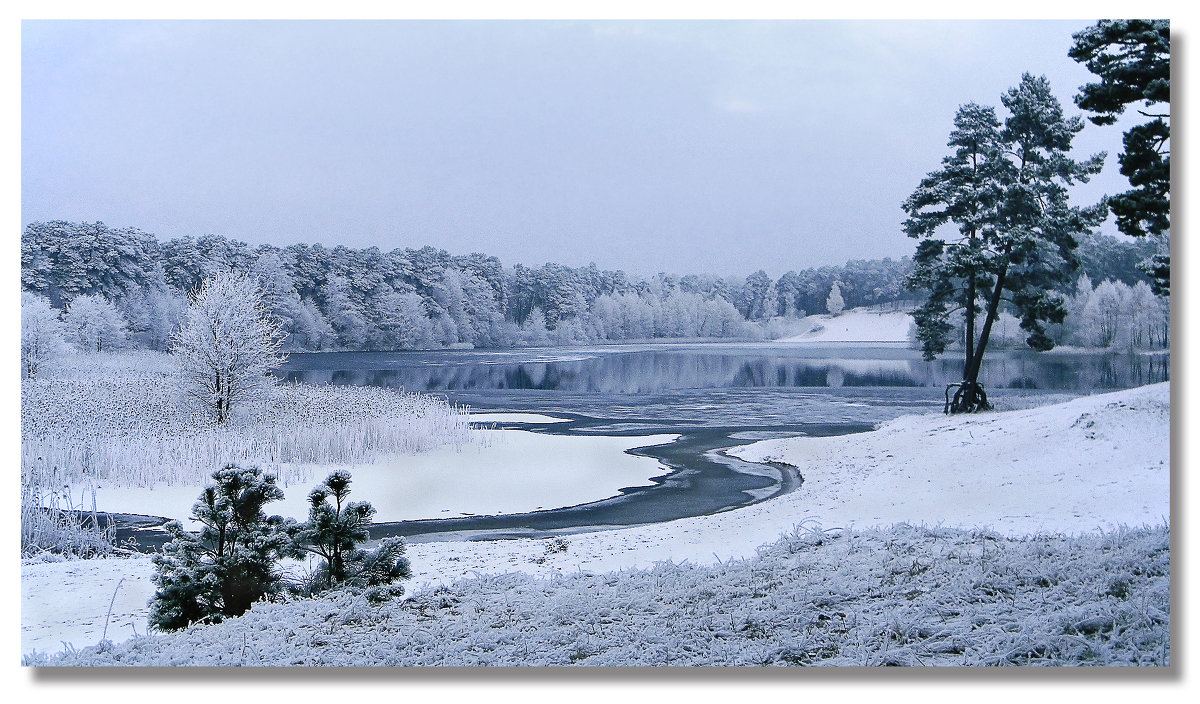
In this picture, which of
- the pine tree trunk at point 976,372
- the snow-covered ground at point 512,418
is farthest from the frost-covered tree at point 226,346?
the pine tree trunk at point 976,372

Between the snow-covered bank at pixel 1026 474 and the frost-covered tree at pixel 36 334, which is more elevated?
the frost-covered tree at pixel 36 334

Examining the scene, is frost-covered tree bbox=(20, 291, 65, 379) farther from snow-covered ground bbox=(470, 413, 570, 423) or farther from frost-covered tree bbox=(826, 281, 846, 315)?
frost-covered tree bbox=(826, 281, 846, 315)

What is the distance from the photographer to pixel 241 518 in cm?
397

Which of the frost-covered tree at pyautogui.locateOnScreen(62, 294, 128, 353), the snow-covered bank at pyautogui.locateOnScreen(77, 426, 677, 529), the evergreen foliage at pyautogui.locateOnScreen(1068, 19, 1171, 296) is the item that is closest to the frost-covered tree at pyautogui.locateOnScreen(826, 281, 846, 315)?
the snow-covered bank at pyautogui.locateOnScreen(77, 426, 677, 529)

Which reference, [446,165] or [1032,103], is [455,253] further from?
[1032,103]

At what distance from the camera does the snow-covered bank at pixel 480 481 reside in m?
4.61

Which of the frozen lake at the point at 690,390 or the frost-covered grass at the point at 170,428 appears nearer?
the frost-covered grass at the point at 170,428

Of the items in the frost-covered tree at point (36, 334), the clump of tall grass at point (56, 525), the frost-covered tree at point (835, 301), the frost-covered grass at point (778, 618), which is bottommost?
the frost-covered grass at point (778, 618)

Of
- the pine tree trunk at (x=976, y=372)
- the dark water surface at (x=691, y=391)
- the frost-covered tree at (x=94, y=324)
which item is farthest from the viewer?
the pine tree trunk at (x=976, y=372)

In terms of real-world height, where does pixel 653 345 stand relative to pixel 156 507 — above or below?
above

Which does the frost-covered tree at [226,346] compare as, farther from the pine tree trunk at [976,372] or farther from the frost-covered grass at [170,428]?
the pine tree trunk at [976,372]

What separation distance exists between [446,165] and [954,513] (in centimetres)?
388

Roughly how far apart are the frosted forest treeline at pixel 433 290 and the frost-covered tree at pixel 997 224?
213 mm

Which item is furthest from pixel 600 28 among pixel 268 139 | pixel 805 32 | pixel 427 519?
pixel 427 519
